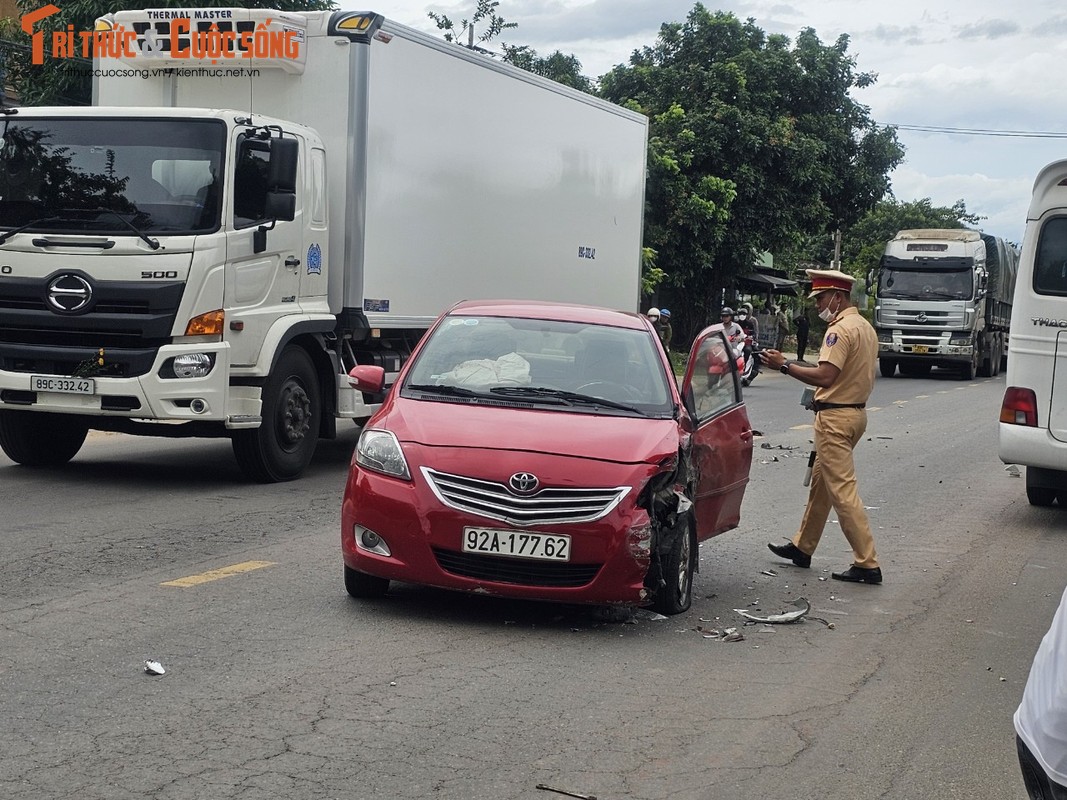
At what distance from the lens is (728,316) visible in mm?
24953

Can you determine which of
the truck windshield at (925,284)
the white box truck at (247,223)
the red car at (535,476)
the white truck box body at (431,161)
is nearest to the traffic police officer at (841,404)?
the red car at (535,476)

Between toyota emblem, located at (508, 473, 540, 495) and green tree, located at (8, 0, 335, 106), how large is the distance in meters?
17.6

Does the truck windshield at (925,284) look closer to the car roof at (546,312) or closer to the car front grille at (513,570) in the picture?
the car roof at (546,312)

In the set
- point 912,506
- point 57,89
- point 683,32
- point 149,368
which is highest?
point 683,32

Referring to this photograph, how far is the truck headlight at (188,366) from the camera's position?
1056 centimetres

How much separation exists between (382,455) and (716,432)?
2.14 m

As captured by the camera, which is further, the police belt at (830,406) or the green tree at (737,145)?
the green tree at (737,145)

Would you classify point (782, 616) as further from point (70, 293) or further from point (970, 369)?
point (970, 369)

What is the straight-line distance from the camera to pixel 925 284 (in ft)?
114

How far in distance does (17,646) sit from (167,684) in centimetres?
88

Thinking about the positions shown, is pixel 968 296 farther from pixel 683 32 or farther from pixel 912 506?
pixel 912 506

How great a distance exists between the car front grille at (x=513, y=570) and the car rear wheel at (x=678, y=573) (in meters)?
0.54

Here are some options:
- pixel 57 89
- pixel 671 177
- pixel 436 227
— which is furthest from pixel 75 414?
pixel 671 177

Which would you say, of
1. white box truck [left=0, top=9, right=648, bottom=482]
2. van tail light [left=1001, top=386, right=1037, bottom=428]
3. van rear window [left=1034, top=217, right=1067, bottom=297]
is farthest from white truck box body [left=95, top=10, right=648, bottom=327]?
van rear window [left=1034, top=217, right=1067, bottom=297]
